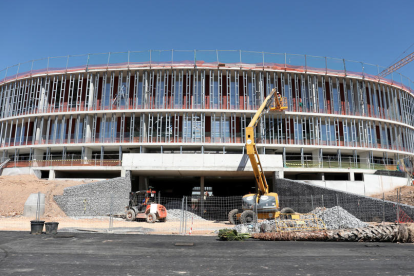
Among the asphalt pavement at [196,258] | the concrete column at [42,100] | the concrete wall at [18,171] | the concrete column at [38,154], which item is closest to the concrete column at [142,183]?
the concrete wall at [18,171]

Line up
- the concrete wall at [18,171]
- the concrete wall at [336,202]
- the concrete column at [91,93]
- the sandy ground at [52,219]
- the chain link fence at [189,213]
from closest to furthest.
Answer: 1. the chain link fence at [189,213]
2. the sandy ground at [52,219]
3. the concrete wall at [336,202]
4. the concrete wall at [18,171]
5. the concrete column at [91,93]

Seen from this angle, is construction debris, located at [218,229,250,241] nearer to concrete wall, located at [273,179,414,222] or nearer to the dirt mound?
concrete wall, located at [273,179,414,222]

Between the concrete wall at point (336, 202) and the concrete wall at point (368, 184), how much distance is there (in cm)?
393

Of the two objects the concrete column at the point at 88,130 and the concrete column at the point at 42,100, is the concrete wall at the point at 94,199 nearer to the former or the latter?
the concrete column at the point at 88,130

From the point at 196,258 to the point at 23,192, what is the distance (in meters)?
23.3

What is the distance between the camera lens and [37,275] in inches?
302

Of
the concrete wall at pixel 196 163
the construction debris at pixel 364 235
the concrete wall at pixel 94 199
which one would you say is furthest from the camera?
the concrete wall at pixel 196 163

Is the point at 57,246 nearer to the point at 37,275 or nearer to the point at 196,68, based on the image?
the point at 37,275

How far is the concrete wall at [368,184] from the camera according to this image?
31.8 metres

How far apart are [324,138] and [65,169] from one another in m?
31.3

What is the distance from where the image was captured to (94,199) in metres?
26.4

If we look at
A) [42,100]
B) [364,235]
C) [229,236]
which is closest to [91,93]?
[42,100]

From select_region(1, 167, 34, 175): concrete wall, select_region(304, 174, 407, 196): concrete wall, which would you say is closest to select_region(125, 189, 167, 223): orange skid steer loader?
select_region(304, 174, 407, 196): concrete wall

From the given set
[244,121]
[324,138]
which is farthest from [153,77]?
[324,138]
